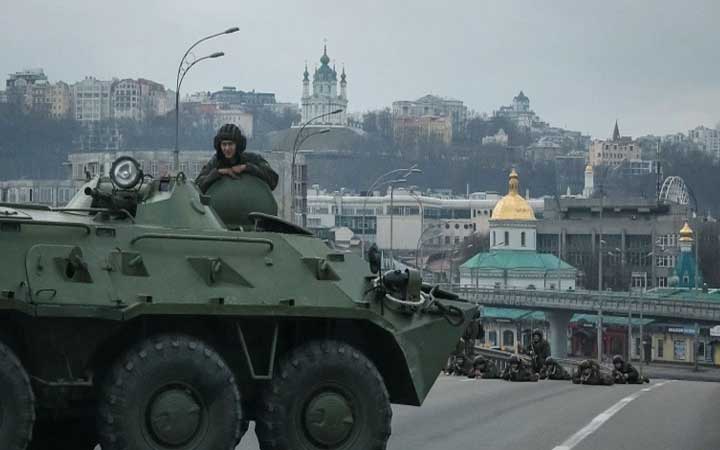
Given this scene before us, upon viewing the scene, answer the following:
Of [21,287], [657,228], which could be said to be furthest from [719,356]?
[21,287]

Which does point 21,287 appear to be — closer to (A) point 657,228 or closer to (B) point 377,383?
(B) point 377,383

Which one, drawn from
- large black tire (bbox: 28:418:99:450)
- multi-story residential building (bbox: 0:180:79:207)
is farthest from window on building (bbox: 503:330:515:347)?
large black tire (bbox: 28:418:99:450)

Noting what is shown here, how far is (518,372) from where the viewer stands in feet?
120

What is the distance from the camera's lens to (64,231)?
13820 mm

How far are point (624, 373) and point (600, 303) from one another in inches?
2939

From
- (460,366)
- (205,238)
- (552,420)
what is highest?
(205,238)

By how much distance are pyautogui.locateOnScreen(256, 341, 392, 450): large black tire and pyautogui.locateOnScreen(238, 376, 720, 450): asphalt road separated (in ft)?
8.25

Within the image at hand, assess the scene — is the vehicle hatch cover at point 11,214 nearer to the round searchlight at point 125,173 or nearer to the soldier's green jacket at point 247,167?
the round searchlight at point 125,173

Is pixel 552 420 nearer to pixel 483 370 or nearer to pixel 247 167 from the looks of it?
pixel 247 167

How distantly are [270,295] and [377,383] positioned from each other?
3.60 feet

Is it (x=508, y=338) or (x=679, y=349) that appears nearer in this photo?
(x=679, y=349)

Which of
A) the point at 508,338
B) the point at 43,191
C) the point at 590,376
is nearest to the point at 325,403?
the point at 590,376

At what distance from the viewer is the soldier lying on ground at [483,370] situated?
123 ft

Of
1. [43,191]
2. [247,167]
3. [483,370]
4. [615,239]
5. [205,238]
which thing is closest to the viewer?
[205,238]
